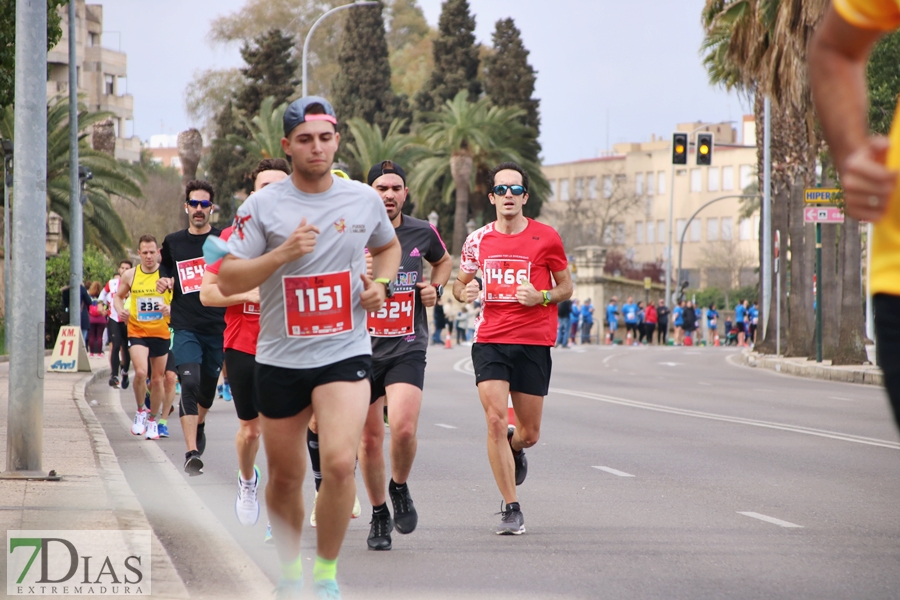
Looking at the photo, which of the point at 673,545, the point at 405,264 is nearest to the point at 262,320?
the point at 405,264

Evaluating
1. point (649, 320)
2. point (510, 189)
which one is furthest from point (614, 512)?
point (649, 320)

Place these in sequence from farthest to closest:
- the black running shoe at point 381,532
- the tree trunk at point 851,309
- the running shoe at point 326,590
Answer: the tree trunk at point 851,309 < the black running shoe at point 381,532 < the running shoe at point 326,590

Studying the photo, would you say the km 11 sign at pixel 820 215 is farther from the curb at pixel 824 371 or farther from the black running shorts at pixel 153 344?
the black running shorts at pixel 153 344

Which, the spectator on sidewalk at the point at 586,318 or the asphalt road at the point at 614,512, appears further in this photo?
the spectator on sidewalk at the point at 586,318

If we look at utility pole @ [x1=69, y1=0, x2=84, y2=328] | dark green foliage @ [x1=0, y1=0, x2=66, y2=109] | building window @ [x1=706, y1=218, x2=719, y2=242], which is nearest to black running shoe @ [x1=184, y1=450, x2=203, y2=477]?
dark green foliage @ [x1=0, y1=0, x2=66, y2=109]

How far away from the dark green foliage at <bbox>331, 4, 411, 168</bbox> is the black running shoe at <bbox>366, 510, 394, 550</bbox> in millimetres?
62731

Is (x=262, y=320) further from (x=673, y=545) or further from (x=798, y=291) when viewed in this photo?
(x=798, y=291)

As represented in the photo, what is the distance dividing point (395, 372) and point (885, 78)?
66.8 feet

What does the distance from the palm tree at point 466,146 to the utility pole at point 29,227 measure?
48116mm

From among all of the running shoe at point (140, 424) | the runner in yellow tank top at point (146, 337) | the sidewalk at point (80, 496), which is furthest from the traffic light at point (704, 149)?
the sidewalk at point (80, 496)

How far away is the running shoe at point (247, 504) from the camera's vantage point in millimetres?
7246

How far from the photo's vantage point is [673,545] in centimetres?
719

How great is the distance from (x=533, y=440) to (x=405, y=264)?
1.40 meters

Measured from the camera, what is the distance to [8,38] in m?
18.9
